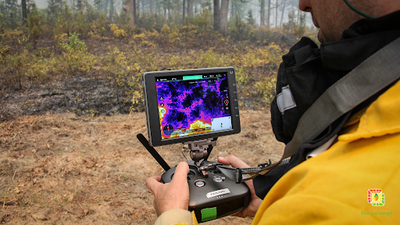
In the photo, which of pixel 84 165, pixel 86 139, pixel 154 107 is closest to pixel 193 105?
pixel 154 107

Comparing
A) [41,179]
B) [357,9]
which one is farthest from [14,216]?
[357,9]

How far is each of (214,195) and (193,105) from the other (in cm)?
48

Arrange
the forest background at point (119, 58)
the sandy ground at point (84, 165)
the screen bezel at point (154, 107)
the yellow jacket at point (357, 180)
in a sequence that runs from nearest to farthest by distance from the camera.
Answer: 1. the yellow jacket at point (357, 180)
2. the screen bezel at point (154, 107)
3. the sandy ground at point (84, 165)
4. the forest background at point (119, 58)

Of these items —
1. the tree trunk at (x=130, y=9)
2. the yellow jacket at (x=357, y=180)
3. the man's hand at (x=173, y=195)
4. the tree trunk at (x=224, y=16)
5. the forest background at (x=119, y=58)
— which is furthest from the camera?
the tree trunk at (x=224, y=16)

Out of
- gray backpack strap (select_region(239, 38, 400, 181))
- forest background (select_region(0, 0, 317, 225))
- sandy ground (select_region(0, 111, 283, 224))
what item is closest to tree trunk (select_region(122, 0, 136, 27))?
forest background (select_region(0, 0, 317, 225))

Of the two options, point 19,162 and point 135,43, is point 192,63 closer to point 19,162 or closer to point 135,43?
point 135,43

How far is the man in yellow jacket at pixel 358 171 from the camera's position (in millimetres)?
466

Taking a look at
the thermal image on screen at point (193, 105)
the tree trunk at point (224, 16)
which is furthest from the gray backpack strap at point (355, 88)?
the tree trunk at point (224, 16)

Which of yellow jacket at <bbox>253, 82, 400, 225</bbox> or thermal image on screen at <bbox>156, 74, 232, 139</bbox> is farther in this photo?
thermal image on screen at <bbox>156, 74, 232, 139</bbox>

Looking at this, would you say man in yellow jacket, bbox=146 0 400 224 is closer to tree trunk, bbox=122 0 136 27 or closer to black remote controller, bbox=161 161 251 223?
black remote controller, bbox=161 161 251 223

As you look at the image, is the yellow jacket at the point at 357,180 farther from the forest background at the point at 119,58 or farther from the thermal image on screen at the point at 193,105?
the forest background at the point at 119,58

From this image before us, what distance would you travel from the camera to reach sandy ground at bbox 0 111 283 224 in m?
2.29

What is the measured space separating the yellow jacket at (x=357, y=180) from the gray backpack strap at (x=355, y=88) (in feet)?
0.11

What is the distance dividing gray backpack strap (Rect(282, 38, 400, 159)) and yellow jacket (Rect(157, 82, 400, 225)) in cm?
3
